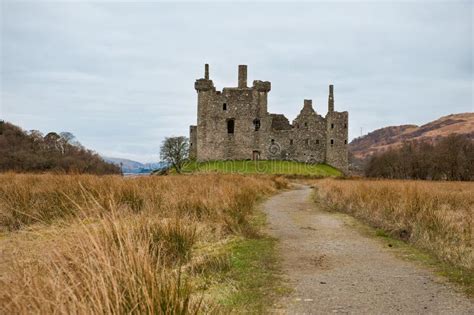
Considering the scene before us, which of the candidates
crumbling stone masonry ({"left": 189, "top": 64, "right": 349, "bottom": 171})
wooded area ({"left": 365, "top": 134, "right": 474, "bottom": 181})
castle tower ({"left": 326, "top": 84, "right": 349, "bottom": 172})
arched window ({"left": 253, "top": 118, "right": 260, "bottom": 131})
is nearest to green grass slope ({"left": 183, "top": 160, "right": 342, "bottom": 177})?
crumbling stone masonry ({"left": 189, "top": 64, "right": 349, "bottom": 171})

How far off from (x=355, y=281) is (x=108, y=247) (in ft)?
9.31

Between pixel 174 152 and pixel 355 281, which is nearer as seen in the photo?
pixel 355 281

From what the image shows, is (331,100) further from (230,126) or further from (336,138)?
(230,126)

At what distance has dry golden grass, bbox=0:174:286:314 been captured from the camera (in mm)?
2492

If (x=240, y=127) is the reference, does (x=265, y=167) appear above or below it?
below

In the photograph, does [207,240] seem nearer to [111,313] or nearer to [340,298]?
[340,298]

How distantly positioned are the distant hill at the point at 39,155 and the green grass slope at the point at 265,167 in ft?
25.3

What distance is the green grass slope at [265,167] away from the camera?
129 feet

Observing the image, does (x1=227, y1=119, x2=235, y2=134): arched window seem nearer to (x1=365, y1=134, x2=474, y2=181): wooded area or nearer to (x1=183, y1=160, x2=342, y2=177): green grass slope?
(x1=183, y1=160, x2=342, y2=177): green grass slope

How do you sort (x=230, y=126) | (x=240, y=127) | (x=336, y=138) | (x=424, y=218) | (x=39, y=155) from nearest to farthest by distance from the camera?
(x=424, y=218) → (x=39, y=155) → (x=240, y=127) → (x=230, y=126) → (x=336, y=138)

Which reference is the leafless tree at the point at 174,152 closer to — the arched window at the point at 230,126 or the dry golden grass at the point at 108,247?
the arched window at the point at 230,126

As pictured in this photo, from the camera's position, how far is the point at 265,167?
4088 cm

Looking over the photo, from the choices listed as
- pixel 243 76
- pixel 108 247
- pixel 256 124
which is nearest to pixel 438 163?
pixel 256 124

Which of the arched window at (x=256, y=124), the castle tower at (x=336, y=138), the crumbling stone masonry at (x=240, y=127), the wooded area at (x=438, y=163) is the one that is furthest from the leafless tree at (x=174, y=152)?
the wooded area at (x=438, y=163)
